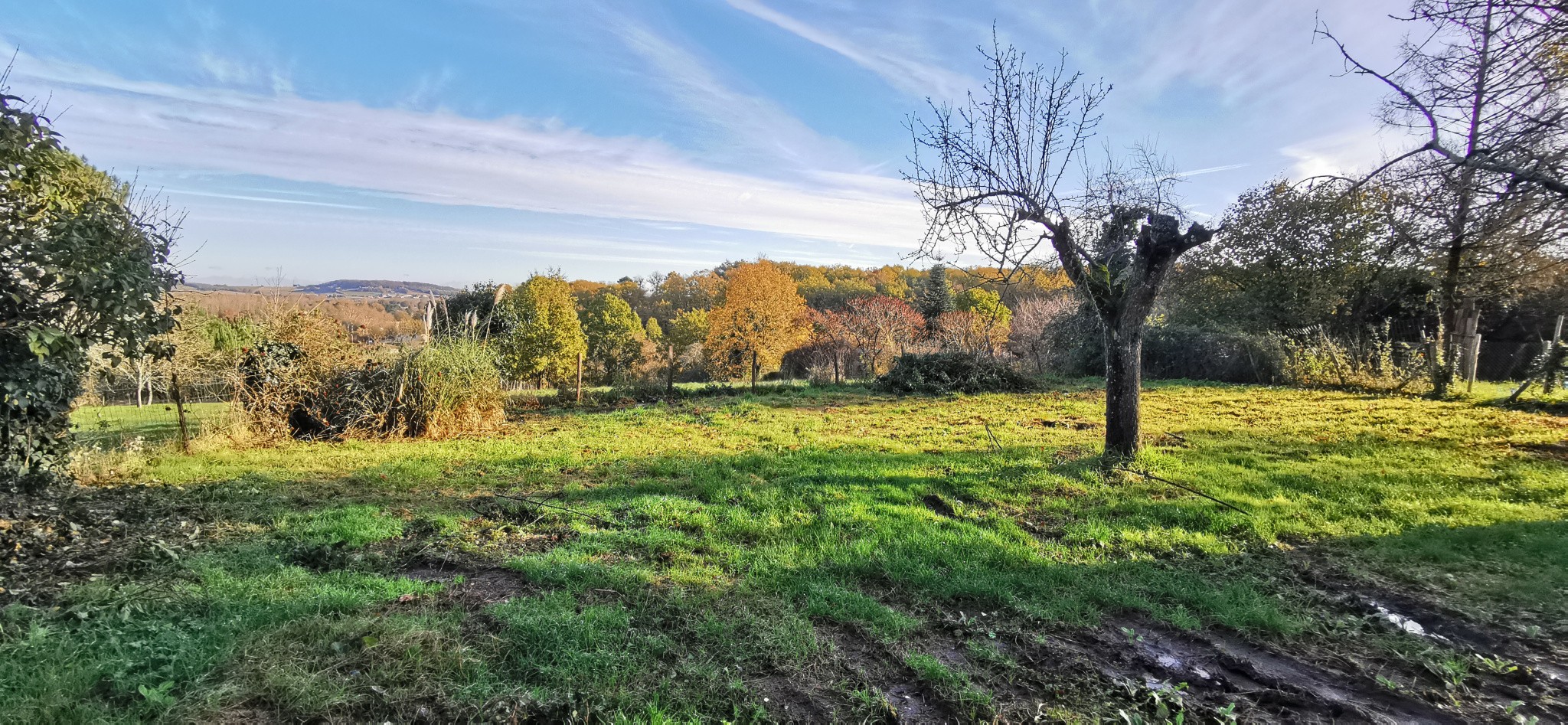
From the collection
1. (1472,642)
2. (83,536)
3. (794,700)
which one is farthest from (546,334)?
(1472,642)

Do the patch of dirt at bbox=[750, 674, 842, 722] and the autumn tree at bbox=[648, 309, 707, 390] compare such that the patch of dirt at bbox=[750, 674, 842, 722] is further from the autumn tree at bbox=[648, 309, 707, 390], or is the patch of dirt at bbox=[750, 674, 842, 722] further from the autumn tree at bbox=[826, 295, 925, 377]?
the autumn tree at bbox=[648, 309, 707, 390]

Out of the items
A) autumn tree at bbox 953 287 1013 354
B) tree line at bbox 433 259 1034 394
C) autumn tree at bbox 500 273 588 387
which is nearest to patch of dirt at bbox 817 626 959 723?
autumn tree at bbox 953 287 1013 354

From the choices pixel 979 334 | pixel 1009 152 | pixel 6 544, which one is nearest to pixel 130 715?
pixel 6 544

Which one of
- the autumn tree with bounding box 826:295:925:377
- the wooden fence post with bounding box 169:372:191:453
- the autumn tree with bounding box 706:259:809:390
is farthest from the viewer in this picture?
the autumn tree with bounding box 706:259:809:390

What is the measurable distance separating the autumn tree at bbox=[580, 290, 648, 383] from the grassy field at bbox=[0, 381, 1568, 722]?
20975mm

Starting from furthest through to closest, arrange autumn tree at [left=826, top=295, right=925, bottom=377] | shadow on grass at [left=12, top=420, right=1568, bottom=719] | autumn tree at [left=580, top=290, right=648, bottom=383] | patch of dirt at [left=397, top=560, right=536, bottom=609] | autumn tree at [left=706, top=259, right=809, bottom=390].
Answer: autumn tree at [left=580, top=290, right=648, bottom=383] < autumn tree at [left=706, top=259, right=809, bottom=390] < autumn tree at [left=826, top=295, right=925, bottom=377] < patch of dirt at [left=397, top=560, right=536, bottom=609] < shadow on grass at [left=12, top=420, right=1568, bottom=719]

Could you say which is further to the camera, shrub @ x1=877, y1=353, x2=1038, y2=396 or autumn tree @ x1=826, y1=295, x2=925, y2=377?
autumn tree @ x1=826, y1=295, x2=925, y2=377

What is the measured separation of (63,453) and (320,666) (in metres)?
5.24

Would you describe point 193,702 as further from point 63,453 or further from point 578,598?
point 63,453

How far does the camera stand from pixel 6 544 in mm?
3564

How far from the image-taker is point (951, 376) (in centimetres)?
1550

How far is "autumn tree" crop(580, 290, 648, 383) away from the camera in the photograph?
2783 cm

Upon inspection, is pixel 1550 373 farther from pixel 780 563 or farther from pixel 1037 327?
pixel 780 563

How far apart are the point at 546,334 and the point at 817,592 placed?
21124mm
